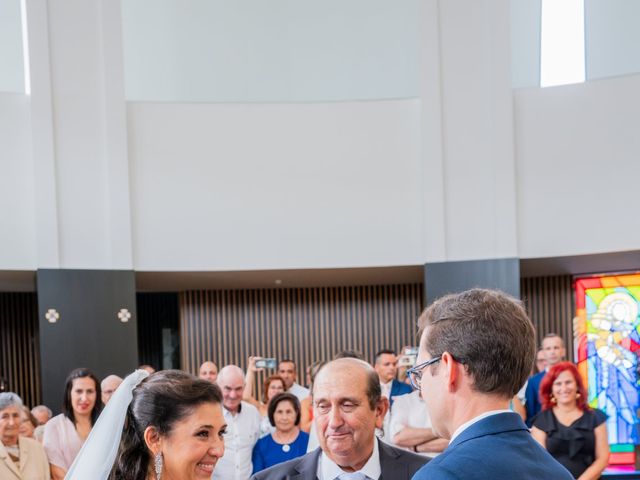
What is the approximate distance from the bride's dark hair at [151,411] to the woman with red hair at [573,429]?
3470 millimetres

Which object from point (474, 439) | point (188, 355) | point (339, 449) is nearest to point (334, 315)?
point (188, 355)

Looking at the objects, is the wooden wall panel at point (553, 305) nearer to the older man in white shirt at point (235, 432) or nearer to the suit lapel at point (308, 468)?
the older man in white shirt at point (235, 432)

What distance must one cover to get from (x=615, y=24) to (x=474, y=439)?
1046cm

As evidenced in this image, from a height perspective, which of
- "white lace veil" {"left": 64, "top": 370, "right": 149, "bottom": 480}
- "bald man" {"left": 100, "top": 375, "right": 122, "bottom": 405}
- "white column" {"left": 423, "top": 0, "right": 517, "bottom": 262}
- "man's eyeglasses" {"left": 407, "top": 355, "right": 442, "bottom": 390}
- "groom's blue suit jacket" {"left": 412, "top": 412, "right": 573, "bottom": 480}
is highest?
"white column" {"left": 423, "top": 0, "right": 517, "bottom": 262}

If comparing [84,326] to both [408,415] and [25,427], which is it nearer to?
[25,427]

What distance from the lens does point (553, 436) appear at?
537 centimetres

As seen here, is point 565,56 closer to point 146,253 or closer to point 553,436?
point 146,253

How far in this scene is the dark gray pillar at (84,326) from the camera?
8781mm

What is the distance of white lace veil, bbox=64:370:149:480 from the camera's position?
8.13ft

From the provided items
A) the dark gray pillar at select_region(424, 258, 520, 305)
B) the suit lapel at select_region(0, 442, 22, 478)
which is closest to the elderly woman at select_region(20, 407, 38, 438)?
the suit lapel at select_region(0, 442, 22, 478)

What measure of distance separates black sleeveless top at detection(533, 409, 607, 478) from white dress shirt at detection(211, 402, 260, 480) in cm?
201

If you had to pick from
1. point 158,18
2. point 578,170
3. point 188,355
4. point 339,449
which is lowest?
point 188,355

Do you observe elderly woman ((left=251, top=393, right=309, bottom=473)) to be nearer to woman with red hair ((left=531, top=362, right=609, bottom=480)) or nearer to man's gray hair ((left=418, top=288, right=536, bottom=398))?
woman with red hair ((left=531, top=362, right=609, bottom=480))

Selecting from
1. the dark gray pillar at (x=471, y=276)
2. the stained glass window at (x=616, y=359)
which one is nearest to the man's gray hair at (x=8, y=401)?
the dark gray pillar at (x=471, y=276)
